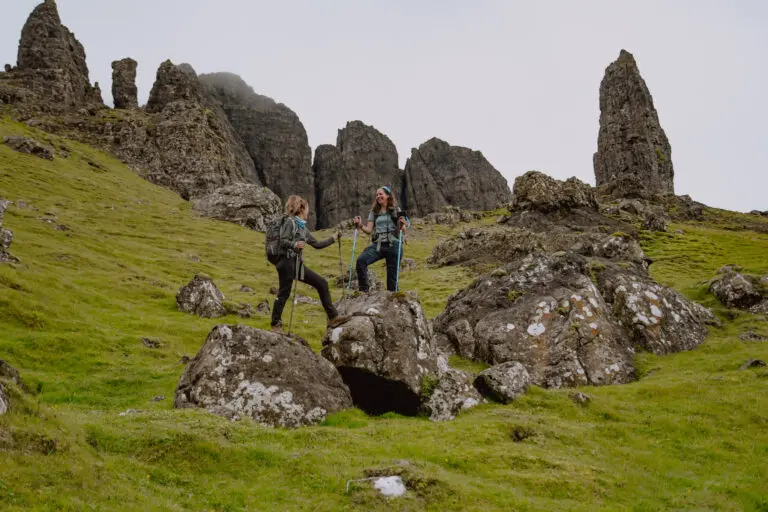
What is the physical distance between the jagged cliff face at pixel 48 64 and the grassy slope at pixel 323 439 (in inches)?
4688

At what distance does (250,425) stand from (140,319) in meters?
20.5

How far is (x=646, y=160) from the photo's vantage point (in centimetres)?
13838

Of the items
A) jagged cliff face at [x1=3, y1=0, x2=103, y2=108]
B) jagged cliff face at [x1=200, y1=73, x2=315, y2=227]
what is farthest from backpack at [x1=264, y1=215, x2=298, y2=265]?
jagged cliff face at [x1=200, y1=73, x2=315, y2=227]

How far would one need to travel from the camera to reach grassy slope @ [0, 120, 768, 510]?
9898 mm

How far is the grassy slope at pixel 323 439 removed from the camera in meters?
9.90

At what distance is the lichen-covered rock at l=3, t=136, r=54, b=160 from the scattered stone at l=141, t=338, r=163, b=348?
78.9 meters

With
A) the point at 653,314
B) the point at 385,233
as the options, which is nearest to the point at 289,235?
the point at 385,233

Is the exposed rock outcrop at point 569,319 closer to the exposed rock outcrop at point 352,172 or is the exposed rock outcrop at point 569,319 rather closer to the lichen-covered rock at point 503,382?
the lichen-covered rock at point 503,382

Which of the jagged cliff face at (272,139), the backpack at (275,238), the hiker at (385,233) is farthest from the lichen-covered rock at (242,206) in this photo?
the backpack at (275,238)

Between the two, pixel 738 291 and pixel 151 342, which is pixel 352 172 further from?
pixel 151 342

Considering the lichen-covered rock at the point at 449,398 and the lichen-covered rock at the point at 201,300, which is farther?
the lichen-covered rock at the point at 201,300

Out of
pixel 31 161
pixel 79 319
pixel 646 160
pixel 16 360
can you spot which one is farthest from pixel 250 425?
pixel 646 160

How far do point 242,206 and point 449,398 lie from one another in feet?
277

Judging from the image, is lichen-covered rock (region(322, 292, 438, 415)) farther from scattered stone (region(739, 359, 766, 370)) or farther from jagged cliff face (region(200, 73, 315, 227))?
jagged cliff face (region(200, 73, 315, 227))
